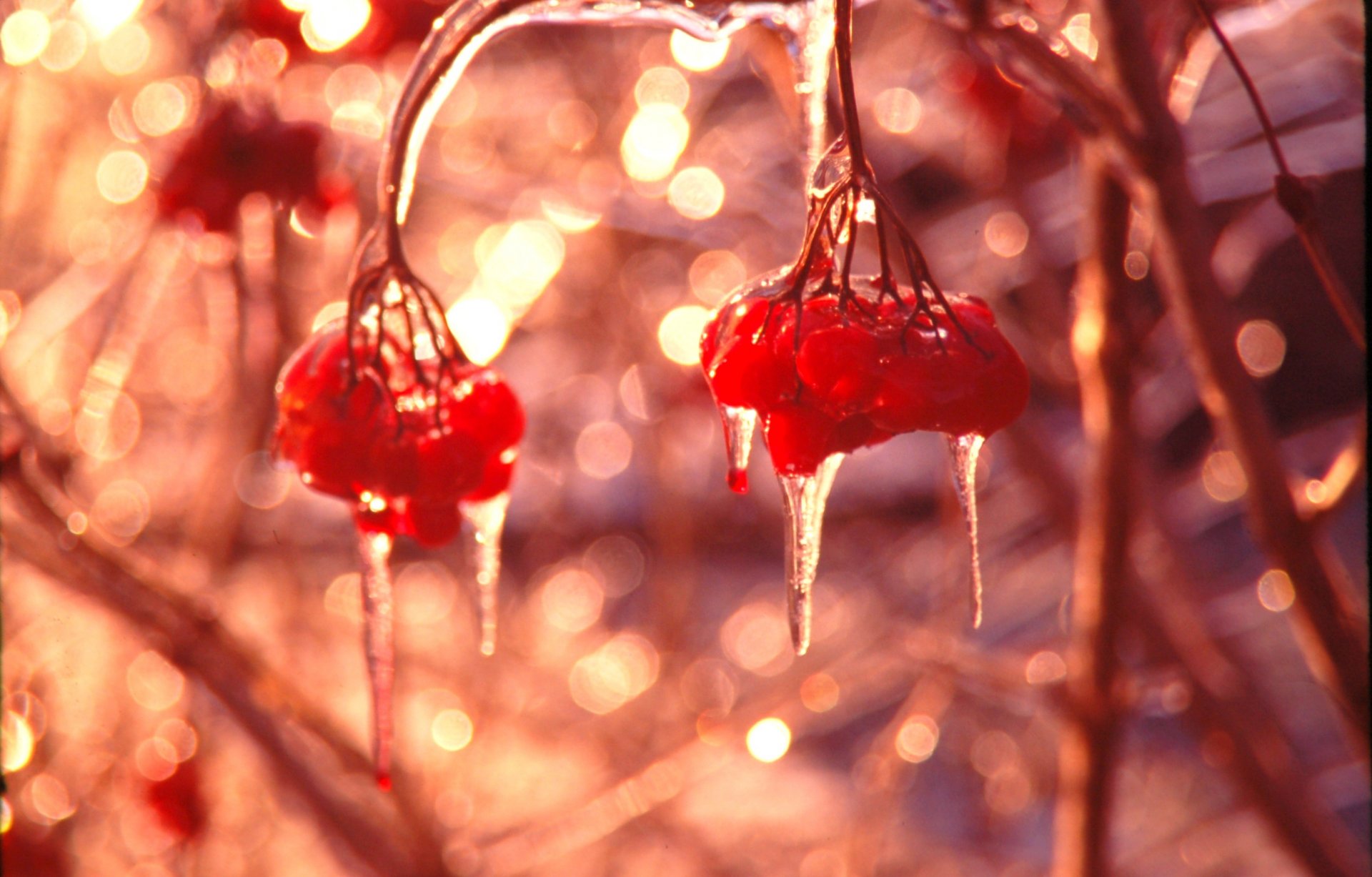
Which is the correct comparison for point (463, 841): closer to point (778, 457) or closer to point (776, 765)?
point (778, 457)

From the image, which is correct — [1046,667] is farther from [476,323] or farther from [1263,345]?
[1263,345]

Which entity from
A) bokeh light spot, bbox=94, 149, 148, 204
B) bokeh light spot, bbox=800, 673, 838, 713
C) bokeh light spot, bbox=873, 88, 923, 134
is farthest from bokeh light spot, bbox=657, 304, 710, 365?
bokeh light spot, bbox=94, 149, 148, 204

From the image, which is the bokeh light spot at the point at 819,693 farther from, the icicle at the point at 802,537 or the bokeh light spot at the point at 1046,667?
the icicle at the point at 802,537

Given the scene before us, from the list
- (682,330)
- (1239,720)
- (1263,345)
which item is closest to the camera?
(1239,720)

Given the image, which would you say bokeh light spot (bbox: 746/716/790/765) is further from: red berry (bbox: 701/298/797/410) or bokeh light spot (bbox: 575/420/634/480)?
bokeh light spot (bbox: 575/420/634/480)

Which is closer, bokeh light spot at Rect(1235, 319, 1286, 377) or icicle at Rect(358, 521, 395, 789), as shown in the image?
icicle at Rect(358, 521, 395, 789)

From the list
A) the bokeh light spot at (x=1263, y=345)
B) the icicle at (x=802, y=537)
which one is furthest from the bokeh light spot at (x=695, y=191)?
the bokeh light spot at (x=1263, y=345)

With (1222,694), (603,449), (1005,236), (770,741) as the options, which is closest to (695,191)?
(1005,236)

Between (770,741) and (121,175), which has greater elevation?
(121,175)
